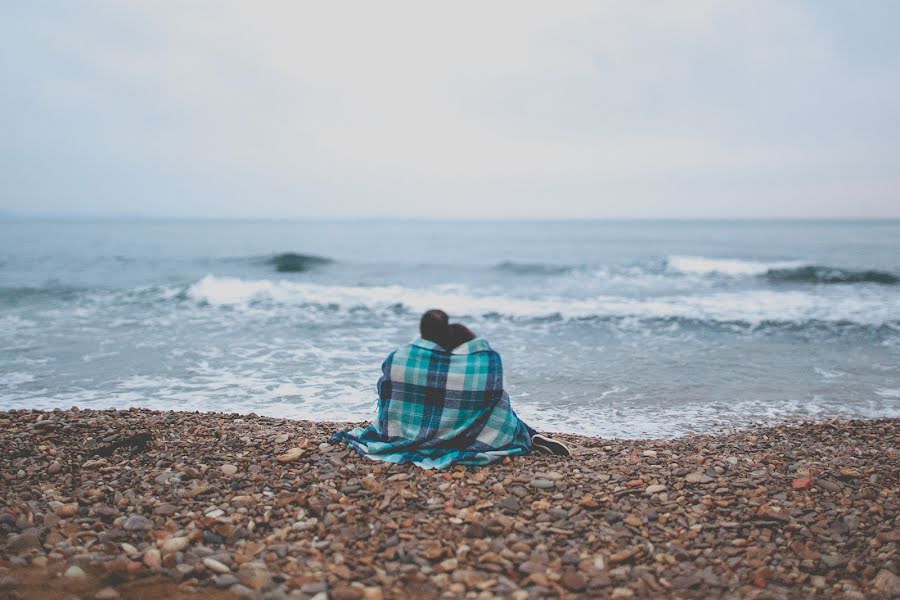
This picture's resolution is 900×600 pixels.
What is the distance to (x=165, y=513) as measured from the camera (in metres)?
4.01

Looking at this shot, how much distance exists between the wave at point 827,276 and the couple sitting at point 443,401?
24377 millimetres

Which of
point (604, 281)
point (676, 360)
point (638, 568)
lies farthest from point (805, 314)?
point (638, 568)

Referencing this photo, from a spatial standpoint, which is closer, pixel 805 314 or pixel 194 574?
pixel 194 574

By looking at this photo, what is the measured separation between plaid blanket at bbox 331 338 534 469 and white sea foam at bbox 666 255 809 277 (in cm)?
2594

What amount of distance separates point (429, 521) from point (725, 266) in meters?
31.0

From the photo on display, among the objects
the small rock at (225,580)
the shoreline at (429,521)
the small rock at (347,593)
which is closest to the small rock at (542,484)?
the shoreline at (429,521)

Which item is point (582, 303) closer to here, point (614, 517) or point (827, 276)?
point (827, 276)

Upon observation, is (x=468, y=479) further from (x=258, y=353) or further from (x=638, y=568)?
(x=258, y=353)

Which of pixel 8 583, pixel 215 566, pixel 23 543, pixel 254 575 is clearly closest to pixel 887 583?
pixel 254 575

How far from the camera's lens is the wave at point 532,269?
29458 mm

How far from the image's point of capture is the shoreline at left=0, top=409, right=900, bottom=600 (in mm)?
3303

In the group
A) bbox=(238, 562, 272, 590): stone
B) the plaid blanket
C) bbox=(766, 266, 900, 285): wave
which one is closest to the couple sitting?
the plaid blanket

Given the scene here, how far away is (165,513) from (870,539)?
4.63 metres

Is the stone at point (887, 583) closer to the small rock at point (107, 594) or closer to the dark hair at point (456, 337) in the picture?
the dark hair at point (456, 337)
